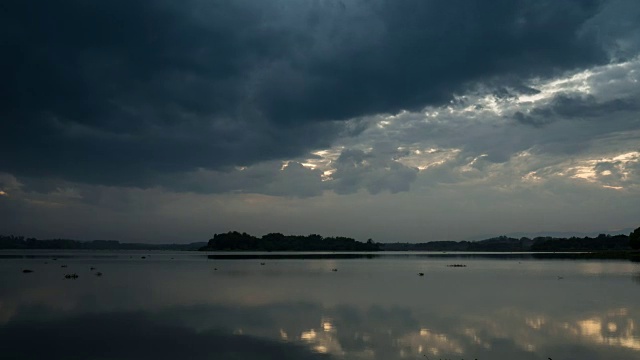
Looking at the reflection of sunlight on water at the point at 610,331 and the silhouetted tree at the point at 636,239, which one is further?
the silhouetted tree at the point at 636,239

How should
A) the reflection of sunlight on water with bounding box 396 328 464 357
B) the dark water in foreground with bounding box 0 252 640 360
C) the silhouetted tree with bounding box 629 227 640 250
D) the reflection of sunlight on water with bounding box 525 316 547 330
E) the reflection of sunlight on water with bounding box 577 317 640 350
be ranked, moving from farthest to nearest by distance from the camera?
the silhouetted tree with bounding box 629 227 640 250
the reflection of sunlight on water with bounding box 525 316 547 330
the reflection of sunlight on water with bounding box 577 317 640 350
the dark water in foreground with bounding box 0 252 640 360
the reflection of sunlight on water with bounding box 396 328 464 357

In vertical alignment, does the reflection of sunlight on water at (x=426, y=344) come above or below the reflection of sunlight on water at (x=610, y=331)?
below

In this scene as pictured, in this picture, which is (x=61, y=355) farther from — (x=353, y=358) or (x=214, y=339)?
(x=353, y=358)

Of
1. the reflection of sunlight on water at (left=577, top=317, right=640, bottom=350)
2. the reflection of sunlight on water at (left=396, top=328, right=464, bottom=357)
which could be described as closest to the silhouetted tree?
the reflection of sunlight on water at (left=577, top=317, right=640, bottom=350)

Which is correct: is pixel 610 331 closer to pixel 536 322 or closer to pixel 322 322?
pixel 536 322

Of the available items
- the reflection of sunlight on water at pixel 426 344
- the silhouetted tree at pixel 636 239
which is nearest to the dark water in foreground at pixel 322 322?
the reflection of sunlight on water at pixel 426 344

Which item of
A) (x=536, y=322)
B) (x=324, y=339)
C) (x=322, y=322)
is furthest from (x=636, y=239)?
(x=324, y=339)

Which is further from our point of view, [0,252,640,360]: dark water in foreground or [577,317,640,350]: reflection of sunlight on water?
[577,317,640,350]: reflection of sunlight on water

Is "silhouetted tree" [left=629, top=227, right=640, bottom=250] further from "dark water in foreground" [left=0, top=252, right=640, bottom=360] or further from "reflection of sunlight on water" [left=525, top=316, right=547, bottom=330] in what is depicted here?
"reflection of sunlight on water" [left=525, top=316, right=547, bottom=330]

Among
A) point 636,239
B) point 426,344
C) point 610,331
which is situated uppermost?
point 636,239

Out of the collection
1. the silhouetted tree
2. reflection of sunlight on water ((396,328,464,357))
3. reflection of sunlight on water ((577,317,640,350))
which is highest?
the silhouetted tree

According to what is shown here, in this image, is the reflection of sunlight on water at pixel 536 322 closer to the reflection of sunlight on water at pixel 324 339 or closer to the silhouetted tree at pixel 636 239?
the reflection of sunlight on water at pixel 324 339

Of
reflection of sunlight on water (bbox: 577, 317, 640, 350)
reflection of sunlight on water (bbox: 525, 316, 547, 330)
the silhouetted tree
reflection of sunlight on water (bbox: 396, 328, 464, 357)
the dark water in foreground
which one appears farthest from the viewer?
the silhouetted tree

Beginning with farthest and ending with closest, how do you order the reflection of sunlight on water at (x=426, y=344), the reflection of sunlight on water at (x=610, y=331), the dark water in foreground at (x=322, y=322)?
the reflection of sunlight on water at (x=610, y=331) < the dark water in foreground at (x=322, y=322) < the reflection of sunlight on water at (x=426, y=344)
